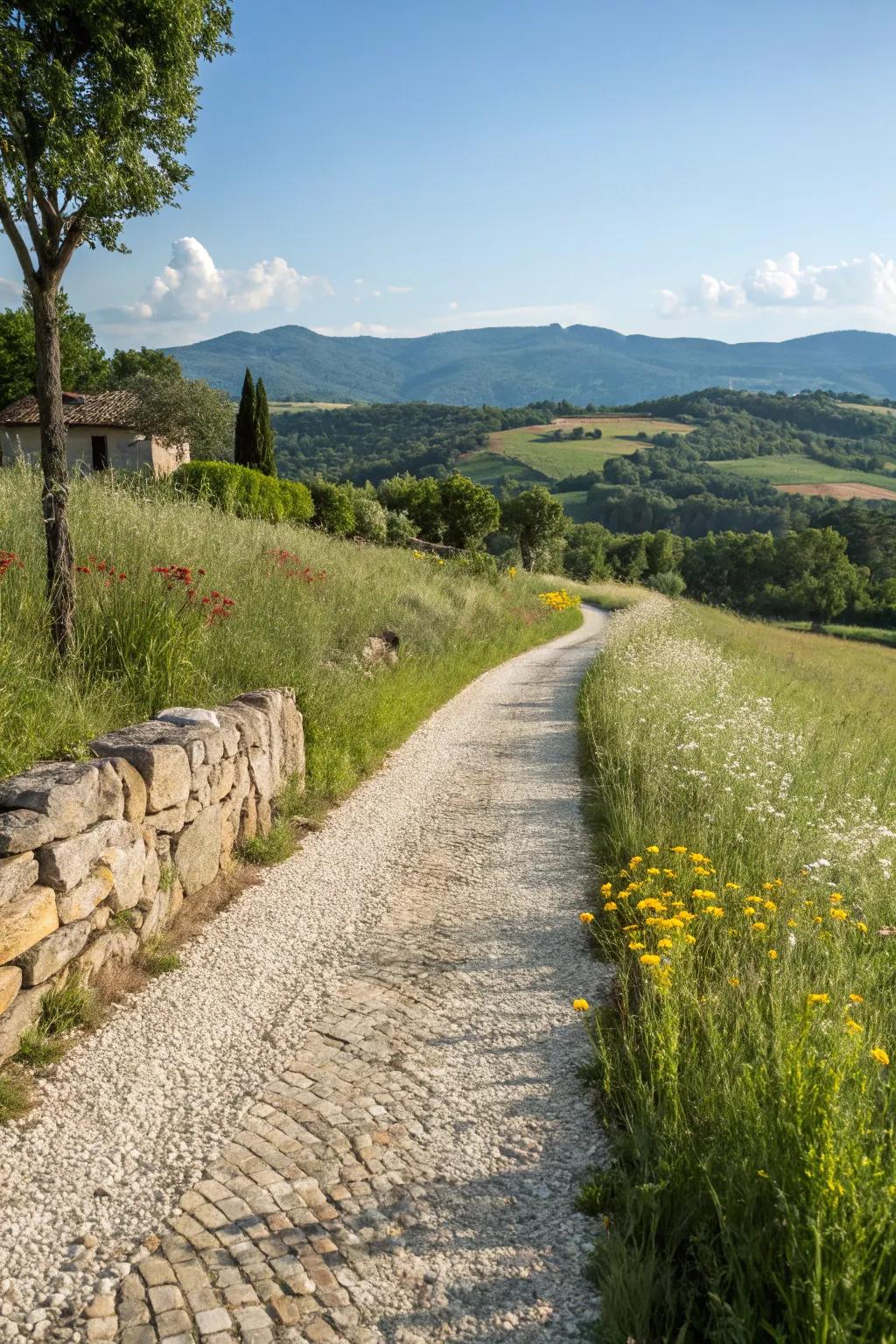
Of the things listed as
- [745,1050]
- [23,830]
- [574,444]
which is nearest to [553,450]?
[574,444]

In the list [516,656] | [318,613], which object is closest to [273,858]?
[318,613]

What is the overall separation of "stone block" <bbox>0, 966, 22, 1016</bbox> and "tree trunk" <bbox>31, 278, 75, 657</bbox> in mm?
3162

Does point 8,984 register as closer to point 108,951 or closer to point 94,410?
point 108,951

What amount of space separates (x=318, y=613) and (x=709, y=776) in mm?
5320

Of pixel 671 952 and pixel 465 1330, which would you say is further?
pixel 671 952

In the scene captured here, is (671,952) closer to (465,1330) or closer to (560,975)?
(560,975)

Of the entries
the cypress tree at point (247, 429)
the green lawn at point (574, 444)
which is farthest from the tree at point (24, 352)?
the green lawn at point (574, 444)

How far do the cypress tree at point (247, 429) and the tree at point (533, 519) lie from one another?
18.8 m

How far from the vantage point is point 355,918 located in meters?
5.55

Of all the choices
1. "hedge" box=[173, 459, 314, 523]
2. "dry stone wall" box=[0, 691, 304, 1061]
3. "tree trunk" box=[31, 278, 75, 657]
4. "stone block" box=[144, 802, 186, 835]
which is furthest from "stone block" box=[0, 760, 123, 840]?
"hedge" box=[173, 459, 314, 523]

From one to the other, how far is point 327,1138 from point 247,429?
128ft

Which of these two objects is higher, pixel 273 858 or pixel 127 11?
pixel 127 11

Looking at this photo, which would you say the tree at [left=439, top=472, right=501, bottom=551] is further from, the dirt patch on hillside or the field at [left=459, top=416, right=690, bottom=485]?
the dirt patch on hillside

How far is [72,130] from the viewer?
596 cm
